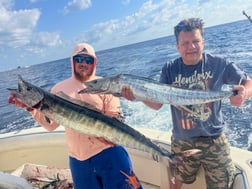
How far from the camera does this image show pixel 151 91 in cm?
234

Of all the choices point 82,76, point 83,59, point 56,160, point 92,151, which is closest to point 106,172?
point 92,151

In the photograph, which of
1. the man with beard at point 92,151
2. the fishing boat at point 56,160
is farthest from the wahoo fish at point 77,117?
the fishing boat at point 56,160

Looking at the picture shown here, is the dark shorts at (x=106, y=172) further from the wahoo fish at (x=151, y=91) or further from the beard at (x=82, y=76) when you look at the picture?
the beard at (x=82, y=76)

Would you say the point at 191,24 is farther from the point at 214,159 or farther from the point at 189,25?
the point at 214,159

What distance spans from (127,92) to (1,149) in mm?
2512

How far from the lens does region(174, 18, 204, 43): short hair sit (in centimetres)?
236

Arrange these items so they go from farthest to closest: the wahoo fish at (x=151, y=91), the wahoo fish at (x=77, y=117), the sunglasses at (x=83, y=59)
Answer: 1. the sunglasses at (x=83, y=59)
2. the wahoo fish at (x=151, y=91)
3. the wahoo fish at (x=77, y=117)

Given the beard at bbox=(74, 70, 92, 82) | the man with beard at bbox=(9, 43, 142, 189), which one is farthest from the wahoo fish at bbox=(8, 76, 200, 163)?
the beard at bbox=(74, 70, 92, 82)

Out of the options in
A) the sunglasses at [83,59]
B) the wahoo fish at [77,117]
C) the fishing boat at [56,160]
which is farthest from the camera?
the fishing boat at [56,160]

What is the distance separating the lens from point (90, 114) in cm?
195

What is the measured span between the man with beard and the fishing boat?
1.72 feet

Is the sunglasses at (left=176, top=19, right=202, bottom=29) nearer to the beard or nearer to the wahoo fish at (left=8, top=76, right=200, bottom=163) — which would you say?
the beard

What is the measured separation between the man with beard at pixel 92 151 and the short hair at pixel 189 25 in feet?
2.30

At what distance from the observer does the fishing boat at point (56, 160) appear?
279cm
